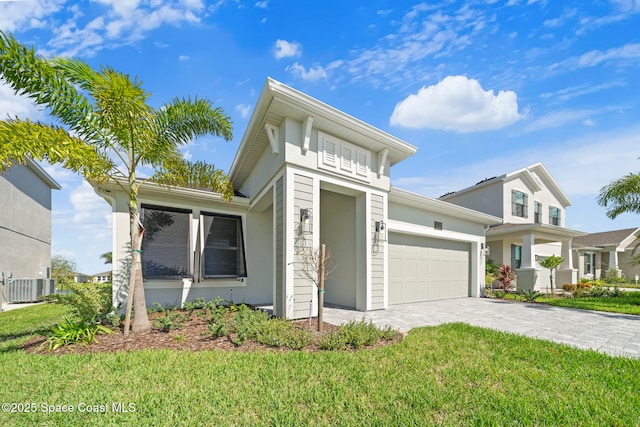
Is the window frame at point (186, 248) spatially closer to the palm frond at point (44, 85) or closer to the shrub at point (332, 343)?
the palm frond at point (44, 85)

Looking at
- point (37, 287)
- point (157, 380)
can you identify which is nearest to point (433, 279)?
point (157, 380)

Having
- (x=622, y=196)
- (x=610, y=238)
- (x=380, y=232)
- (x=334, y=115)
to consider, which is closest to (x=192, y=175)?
(x=334, y=115)

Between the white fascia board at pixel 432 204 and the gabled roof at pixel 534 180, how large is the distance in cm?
560

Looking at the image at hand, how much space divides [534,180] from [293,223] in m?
18.6

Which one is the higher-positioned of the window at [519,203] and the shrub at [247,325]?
the window at [519,203]

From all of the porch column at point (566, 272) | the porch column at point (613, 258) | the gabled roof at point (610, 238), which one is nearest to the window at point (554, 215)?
the porch column at point (566, 272)

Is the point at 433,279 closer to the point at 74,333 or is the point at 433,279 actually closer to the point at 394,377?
the point at 394,377

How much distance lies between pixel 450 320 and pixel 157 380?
6.18m

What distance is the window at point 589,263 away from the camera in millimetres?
22531

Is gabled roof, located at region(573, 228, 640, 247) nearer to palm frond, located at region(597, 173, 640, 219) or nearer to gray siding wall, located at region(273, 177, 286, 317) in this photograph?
palm frond, located at region(597, 173, 640, 219)

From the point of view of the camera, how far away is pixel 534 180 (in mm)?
18109

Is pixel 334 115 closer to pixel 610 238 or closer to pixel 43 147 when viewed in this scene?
pixel 43 147

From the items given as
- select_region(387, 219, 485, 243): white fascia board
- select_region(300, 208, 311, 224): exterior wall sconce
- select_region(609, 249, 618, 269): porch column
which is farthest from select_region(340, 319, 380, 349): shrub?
select_region(609, 249, 618, 269): porch column

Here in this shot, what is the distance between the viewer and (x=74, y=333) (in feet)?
15.5
